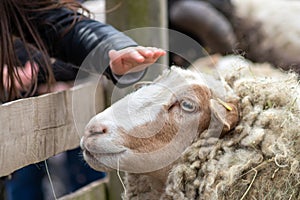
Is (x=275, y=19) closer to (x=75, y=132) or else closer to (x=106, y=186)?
(x=106, y=186)

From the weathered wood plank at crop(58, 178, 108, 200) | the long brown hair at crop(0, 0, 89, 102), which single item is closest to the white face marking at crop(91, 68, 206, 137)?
the long brown hair at crop(0, 0, 89, 102)

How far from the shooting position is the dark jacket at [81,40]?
218cm

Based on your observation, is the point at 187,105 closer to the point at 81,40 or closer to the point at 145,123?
the point at 145,123

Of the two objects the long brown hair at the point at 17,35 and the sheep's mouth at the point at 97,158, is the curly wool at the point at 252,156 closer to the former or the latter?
the sheep's mouth at the point at 97,158

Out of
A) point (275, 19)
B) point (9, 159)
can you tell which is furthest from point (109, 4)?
point (275, 19)

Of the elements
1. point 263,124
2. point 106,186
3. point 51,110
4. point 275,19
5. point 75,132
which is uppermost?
point 263,124

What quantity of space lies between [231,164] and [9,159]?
64 centimetres

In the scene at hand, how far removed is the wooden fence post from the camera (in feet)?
8.75

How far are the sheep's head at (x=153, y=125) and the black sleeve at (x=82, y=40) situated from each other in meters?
0.29

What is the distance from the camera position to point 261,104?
1.91m

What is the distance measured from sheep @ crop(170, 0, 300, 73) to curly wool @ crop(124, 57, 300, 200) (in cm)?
360

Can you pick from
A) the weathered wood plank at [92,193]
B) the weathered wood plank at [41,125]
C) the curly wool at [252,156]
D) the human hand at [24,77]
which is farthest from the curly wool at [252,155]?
the human hand at [24,77]

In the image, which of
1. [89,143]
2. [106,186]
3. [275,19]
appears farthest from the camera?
[275,19]

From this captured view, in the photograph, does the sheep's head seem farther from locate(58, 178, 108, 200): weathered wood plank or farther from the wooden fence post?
the wooden fence post
